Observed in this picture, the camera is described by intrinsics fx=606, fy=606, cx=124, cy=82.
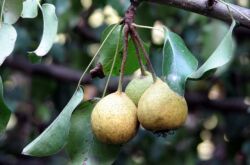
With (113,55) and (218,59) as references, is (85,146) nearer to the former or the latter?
(113,55)

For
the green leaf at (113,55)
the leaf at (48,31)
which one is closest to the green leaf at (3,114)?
the leaf at (48,31)

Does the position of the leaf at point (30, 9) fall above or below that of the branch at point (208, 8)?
above

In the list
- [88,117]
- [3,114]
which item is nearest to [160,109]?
[88,117]

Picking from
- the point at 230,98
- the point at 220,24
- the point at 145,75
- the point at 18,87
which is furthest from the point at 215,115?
the point at 145,75

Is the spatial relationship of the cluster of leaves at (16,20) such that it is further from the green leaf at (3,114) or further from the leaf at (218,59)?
the leaf at (218,59)

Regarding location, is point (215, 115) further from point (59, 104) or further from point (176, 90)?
point (176, 90)

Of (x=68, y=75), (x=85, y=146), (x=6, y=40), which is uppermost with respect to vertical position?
(x=6, y=40)
